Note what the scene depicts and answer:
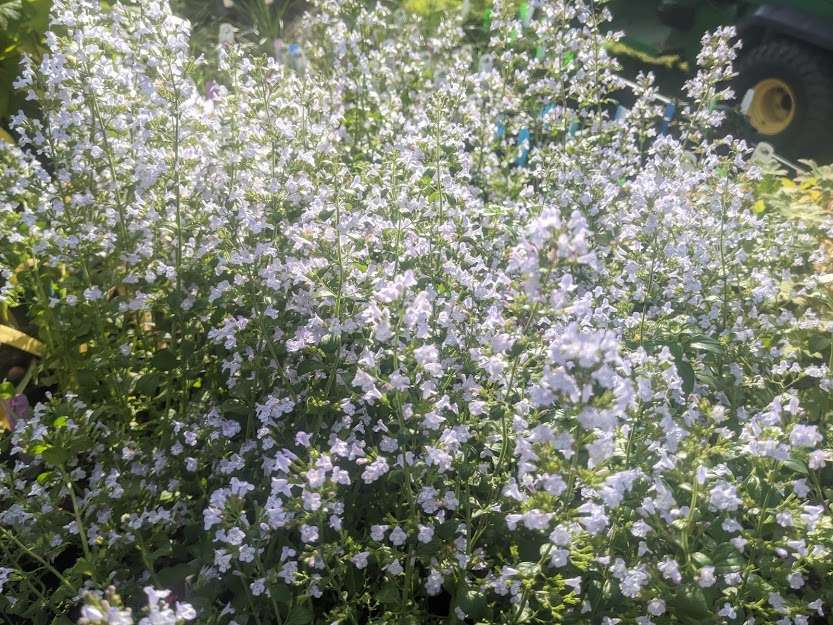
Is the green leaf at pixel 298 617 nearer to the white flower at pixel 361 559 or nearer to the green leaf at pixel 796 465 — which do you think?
the white flower at pixel 361 559

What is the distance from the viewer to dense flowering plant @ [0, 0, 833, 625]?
1.71 metres

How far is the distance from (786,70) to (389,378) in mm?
6075

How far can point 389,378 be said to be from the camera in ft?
5.98

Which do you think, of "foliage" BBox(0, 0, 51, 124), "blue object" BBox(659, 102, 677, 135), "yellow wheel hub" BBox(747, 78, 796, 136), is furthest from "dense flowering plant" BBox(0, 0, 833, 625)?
A: "yellow wheel hub" BBox(747, 78, 796, 136)

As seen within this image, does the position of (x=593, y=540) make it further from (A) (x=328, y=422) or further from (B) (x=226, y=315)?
(B) (x=226, y=315)

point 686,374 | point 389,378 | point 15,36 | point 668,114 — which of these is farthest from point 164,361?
point 668,114

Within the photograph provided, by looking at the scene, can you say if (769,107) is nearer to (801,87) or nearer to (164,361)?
(801,87)

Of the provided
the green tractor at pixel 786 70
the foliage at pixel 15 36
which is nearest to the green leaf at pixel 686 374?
the foliage at pixel 15 36

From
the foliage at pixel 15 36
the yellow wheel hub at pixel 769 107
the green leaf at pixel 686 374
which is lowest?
the green leaf at pixel 686 374

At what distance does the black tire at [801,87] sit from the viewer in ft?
20.8

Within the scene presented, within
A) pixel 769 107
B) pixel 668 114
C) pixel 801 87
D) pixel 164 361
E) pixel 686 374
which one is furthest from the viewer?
pixel 769 107

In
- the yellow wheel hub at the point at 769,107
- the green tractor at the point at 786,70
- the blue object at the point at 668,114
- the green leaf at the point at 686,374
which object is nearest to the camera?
the green leaf at the point at 686,374

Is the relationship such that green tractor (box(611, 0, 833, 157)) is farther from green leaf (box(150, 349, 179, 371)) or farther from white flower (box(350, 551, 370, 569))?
white flower (box(350, 551, 370, 569))

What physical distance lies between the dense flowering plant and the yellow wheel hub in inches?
165
